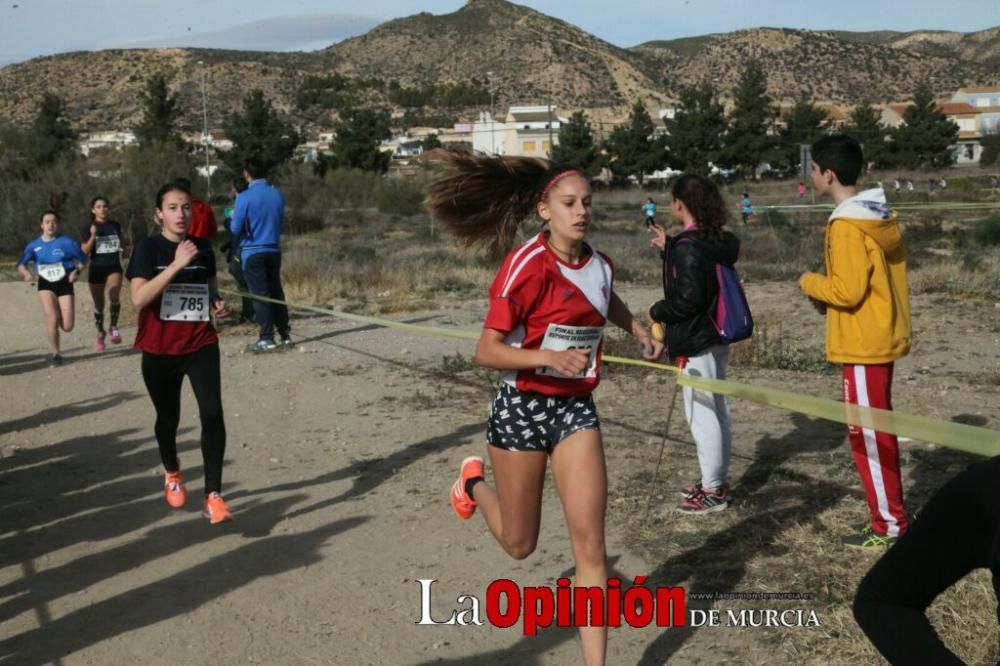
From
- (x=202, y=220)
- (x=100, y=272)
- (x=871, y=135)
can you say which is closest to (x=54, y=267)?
(x=100, y=272)

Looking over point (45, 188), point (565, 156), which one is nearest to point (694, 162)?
point (565, 156)

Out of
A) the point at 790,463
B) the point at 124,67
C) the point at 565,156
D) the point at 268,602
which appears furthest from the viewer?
the point at 124,67

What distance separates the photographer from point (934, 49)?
191 m

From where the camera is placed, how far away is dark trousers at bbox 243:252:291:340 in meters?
13.2

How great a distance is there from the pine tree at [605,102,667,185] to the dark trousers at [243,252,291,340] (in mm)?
71824

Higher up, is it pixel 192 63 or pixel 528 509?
pixel 192 63

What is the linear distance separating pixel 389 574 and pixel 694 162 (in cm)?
7977

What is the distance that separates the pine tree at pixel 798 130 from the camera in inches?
3308

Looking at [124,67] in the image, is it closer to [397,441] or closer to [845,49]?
[845,49]

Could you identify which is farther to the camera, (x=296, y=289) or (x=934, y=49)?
(x=934, y=49)

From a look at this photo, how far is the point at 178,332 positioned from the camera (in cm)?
685

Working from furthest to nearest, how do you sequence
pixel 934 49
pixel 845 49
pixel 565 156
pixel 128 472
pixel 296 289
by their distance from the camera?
pixel 934 49 → pixel 845 49 → pixel 565 156 → pixel 296 289 → pixel 128 472

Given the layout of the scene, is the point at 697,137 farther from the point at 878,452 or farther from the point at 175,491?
the point at 878,452

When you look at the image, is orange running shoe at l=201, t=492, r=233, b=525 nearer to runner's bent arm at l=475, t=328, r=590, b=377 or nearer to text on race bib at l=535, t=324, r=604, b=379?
runner's bent arm at l=475, t=328, r=590, b=377
